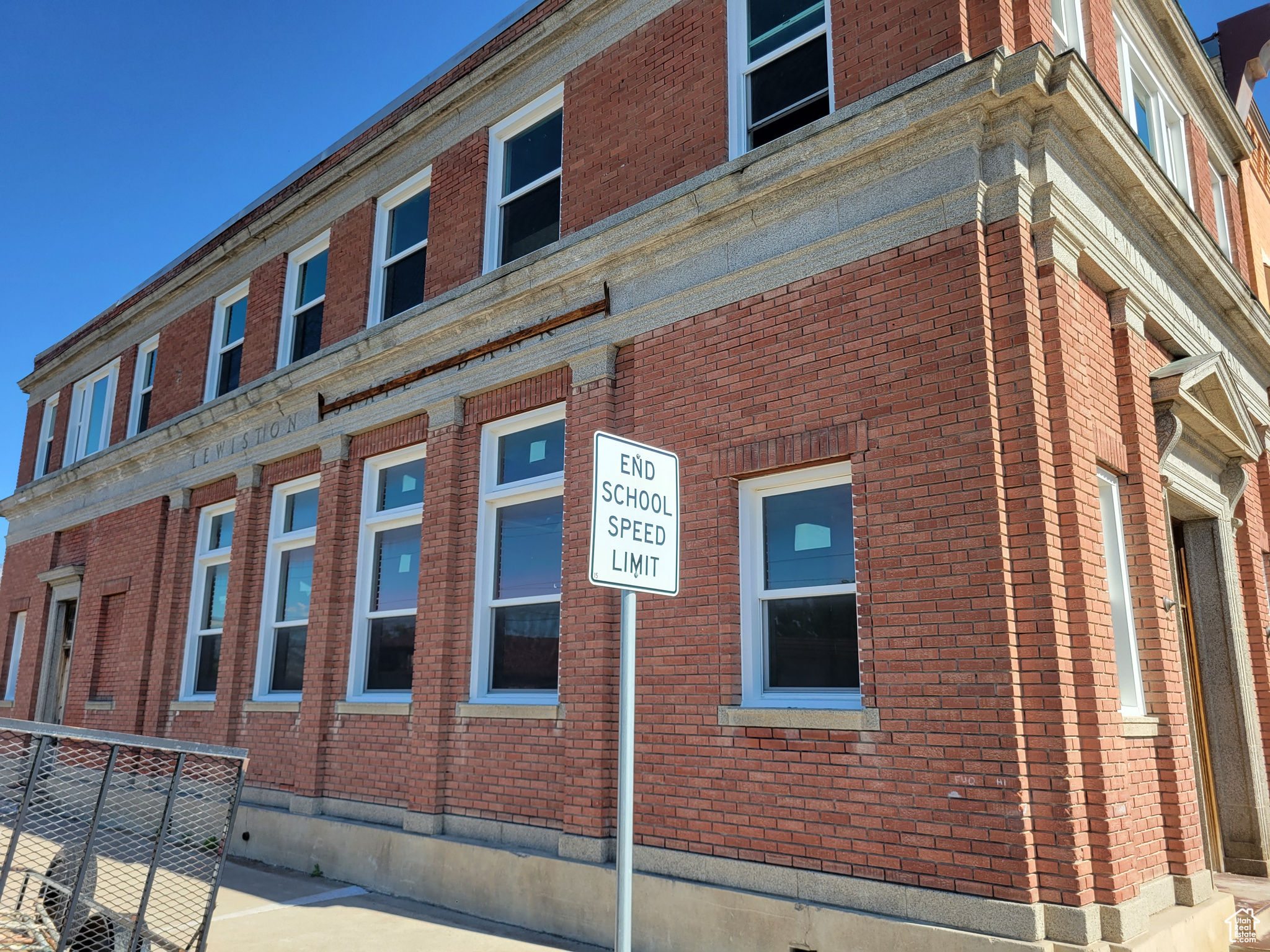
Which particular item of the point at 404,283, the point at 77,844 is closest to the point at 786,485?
the point at 77,844

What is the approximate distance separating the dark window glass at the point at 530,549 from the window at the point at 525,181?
8.83 feet

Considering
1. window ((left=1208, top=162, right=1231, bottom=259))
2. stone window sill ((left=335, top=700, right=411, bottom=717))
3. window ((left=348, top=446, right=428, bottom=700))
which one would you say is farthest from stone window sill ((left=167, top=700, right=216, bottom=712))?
window ((left=1208, top=162, right=1231, bottom=259))

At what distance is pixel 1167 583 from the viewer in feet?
23.5

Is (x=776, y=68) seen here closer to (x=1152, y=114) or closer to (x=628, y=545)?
(x=1152, y=114)

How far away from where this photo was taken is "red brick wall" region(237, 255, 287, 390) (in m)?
13.2

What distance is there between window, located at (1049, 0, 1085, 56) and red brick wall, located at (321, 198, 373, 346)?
26.4ft

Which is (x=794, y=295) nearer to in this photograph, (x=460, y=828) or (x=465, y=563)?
(x=465, y=563)

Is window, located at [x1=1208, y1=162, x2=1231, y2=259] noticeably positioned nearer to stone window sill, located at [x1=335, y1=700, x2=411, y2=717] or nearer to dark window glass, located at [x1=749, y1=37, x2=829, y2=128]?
dark window glass, located at [x1=749, y1=37, x2=829, y2=128]

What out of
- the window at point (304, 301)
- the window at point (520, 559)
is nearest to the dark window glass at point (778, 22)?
the window at point (520, 559)

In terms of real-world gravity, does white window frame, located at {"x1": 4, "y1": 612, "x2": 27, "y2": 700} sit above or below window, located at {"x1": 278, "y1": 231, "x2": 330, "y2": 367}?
below

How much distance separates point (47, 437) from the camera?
779 inches

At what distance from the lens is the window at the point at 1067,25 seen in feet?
26.0

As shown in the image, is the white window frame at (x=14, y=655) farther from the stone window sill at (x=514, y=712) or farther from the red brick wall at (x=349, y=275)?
the stone window sill at (x=514, y=712)

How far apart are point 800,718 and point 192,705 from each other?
9.69 m
